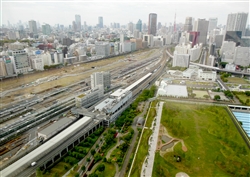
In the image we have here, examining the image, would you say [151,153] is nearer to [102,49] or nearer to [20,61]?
[20,61]

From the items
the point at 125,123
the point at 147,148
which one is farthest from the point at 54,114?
the point at 147,148

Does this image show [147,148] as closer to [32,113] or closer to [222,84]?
[32,113]

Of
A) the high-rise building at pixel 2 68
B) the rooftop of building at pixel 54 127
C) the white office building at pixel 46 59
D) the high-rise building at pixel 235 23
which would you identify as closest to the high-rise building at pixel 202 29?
the high-rise building at pixel 235 23

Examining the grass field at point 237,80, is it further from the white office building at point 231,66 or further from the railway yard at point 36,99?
the railway yard at point 36,99

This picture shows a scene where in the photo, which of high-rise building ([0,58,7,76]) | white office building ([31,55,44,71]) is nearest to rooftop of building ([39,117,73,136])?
high-rise building ([0,58,7,76])

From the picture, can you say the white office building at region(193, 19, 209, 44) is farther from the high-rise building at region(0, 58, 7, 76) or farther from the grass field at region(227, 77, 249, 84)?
the high-rise building at region(0, 58, 7, 76)
